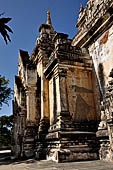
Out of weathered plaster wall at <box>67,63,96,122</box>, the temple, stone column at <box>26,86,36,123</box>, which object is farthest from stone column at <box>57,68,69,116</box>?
stone column at <box>26,86,36,123</box>

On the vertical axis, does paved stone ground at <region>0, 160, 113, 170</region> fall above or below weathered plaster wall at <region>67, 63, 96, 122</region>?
below

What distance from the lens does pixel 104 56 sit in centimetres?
727

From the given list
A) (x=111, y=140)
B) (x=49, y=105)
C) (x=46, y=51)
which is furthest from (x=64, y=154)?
(x=46, y=51)

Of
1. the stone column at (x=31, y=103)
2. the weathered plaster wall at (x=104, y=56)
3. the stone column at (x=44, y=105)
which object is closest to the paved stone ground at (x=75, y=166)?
the stone column at (x=44, y=105)

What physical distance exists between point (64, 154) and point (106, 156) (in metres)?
1.40

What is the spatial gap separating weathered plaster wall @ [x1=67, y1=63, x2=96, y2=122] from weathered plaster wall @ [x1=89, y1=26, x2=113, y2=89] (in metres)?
0.70

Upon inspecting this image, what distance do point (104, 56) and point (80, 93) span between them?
187cm

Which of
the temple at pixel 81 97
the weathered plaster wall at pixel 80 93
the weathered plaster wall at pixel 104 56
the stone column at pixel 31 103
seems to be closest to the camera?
the temple at pixel 81 97

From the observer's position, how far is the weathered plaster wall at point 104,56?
6968 millimetres

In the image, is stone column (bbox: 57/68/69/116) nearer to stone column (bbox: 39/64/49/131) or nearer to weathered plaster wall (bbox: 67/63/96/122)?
weathered plaster wall (bbox: 67/63/96/122)

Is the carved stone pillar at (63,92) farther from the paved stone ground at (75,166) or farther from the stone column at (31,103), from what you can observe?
the stone column at (31,103)

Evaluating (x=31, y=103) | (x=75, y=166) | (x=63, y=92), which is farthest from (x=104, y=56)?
(x=31, y=103)

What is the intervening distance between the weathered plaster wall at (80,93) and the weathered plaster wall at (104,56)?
70cm

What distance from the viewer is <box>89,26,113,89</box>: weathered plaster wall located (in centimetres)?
697
